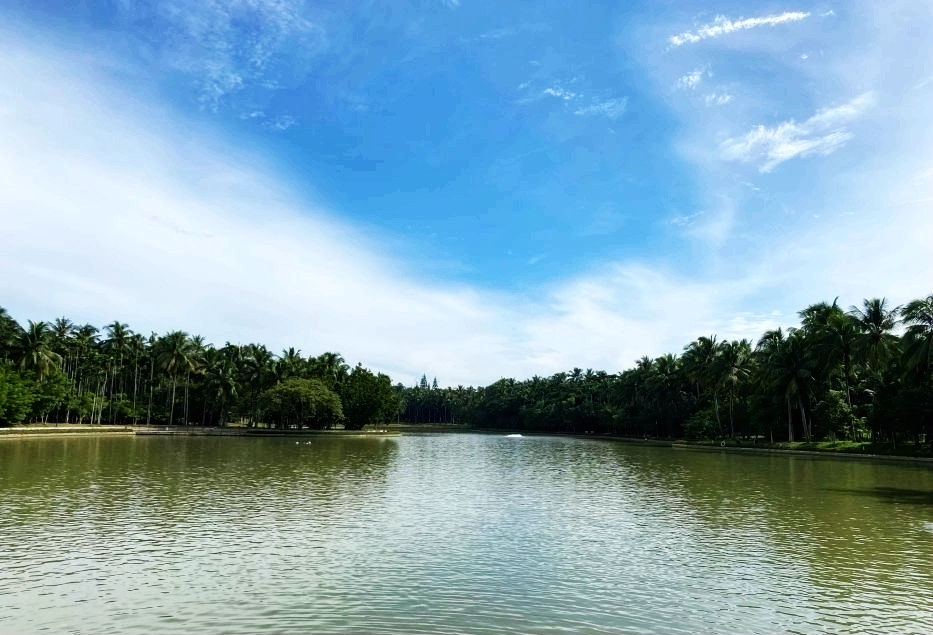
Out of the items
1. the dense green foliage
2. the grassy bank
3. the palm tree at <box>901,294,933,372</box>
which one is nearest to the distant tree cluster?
the dense green foliage

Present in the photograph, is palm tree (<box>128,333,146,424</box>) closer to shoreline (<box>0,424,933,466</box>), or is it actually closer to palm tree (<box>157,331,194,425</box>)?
palm tree (<box>157,331,194,425</box>)

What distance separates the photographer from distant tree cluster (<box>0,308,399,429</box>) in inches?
3290

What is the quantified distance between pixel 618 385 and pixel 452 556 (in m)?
109

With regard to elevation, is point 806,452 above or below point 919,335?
below

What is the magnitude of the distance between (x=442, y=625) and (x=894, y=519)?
66.4ft

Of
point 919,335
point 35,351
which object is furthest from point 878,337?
point 35,351

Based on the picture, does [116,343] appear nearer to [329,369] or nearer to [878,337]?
[329,369]

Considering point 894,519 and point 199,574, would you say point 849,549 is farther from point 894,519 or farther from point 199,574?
point 199,574

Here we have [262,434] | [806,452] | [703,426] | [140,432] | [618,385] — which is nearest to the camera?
[806,452]

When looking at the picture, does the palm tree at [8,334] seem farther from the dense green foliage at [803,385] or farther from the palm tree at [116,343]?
the dense green foliage at [803,385]

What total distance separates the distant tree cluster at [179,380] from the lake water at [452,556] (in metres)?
58.9

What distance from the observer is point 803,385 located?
68.3 meters

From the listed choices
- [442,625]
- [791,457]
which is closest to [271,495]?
[442,625]

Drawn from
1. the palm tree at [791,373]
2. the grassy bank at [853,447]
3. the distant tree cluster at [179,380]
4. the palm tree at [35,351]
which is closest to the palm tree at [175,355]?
the distant tree cluster at [179,380]
